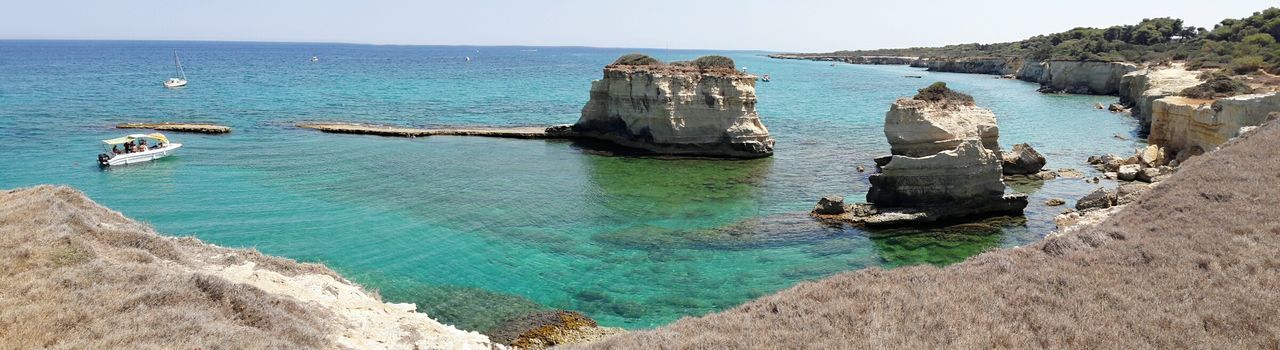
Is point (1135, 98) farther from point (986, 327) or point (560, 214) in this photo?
point (986, 327)

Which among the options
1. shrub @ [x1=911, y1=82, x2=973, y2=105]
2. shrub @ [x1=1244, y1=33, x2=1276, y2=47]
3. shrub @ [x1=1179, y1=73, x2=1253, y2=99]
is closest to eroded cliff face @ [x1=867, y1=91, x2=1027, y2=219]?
shrub @ [x1=911, y1=82, x2=973, y2=105]

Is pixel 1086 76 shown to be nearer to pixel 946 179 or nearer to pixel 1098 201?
pixel 1098 201

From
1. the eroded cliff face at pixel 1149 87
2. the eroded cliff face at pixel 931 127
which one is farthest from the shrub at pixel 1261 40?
the eroded cliff face at pixel 931 127

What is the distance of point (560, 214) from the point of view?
2491cm

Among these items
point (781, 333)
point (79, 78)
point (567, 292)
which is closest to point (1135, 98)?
point (567, 292)

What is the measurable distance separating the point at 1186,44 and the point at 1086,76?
1661 centimetres

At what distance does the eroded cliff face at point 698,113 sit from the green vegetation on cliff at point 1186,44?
3668 cm

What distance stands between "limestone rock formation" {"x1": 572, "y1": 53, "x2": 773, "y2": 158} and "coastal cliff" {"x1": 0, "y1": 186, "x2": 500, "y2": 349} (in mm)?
25937

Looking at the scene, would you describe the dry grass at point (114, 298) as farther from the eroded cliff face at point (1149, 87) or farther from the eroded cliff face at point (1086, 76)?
the eroded cliff face at point (1086, 76)

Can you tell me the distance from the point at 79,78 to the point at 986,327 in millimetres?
106226

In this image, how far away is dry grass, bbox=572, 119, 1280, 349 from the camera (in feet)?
24.7

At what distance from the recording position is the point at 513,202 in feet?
87.4

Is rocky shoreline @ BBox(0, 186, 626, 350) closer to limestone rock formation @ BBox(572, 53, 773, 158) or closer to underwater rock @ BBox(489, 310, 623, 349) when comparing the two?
underwater rock @ BBox(489, 310, 623, 349)

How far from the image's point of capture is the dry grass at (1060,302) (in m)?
7.54
